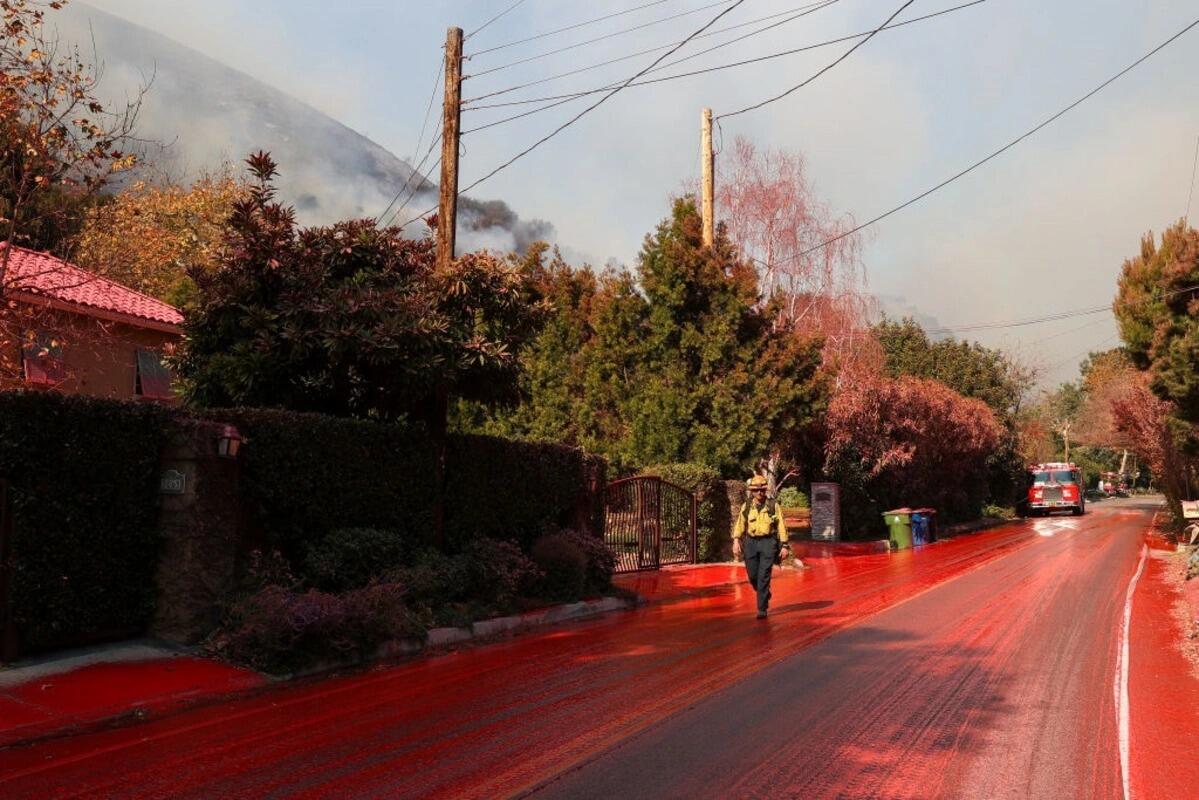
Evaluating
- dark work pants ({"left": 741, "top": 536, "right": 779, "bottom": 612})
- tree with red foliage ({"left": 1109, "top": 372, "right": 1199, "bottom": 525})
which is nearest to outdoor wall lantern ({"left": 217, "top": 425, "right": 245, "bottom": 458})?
dark work pants ({"left": 741, "top": 536, "right": 779, "bottom": 612})

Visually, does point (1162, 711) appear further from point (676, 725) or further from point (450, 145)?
point (450, 145)

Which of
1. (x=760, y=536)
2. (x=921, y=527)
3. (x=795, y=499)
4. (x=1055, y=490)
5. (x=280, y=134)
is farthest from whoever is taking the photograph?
(x=280, y=134)

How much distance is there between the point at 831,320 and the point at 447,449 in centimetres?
2376

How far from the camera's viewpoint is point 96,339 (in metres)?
14.9

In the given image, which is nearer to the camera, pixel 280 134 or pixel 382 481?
pixel 382 481

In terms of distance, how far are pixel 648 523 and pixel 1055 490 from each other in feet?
125

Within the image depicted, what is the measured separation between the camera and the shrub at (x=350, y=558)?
33.9ft

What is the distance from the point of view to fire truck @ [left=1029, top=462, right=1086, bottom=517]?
49812 millimetres

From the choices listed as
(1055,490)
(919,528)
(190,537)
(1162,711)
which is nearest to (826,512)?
(919,528)

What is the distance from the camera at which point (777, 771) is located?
5531mm

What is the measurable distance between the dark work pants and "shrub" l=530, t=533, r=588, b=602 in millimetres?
2530

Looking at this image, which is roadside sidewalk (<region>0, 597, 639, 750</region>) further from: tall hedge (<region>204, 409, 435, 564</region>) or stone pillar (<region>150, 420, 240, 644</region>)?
tall hedge (<region>204, 409, 435, 564</region>)

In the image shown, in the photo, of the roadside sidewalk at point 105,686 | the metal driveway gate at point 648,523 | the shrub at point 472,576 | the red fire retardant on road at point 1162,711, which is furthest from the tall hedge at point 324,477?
the red fire retardant on road at point 1162,711

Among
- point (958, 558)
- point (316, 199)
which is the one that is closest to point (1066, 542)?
point (958, 558)
